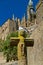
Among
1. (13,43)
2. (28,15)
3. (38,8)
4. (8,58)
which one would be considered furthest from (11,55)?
(28,15)

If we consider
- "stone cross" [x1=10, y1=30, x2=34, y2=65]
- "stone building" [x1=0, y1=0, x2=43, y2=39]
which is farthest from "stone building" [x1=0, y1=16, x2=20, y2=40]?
"stone cross" [x1=10, y1=30, x2=34, y2=65]

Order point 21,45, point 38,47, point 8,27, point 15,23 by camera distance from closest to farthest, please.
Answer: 1. point 21,45
2. point 38,47
3. point 8,27
4. point 15,23

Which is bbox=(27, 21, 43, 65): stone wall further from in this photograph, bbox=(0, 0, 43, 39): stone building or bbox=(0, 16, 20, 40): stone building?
bbox=(0, 16, 20, 40): stone building

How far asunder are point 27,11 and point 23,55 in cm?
9364

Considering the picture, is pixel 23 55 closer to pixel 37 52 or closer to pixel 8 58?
pixel 37 52

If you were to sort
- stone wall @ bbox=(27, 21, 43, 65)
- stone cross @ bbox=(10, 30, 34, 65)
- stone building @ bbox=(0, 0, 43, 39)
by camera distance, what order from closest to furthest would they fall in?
stone cross @ bbox=(10, 30, 34, 65) → stone wall @ bbox=(27, 21, 43, 65) → stone building @ bbox=(0, 0, 43, 39)

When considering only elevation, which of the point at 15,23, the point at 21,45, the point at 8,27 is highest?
the point at 15,23

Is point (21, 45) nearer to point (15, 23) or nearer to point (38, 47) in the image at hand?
point (38, 47)

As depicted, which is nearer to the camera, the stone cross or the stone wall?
the stone cross

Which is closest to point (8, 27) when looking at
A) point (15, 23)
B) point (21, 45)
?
point (15, 23)

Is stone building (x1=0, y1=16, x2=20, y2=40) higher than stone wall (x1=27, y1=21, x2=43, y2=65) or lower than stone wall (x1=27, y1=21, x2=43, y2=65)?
higher

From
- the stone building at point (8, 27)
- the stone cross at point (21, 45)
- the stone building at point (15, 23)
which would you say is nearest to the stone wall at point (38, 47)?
the stone cross at point (21, 45)

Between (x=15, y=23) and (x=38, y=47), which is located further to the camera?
(x=15, y=23)

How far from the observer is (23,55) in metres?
8.95
